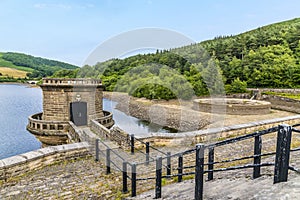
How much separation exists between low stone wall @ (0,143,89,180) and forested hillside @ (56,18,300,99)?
4756 millimetres

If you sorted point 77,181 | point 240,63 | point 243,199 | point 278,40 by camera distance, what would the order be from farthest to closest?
1. point 278,40
2. point 240,63
3. point 77,181
4. point 243,199

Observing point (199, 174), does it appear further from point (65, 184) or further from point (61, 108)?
point (61, 108)

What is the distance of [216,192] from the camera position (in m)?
2.80

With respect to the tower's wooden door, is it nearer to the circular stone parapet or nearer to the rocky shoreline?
the circular stone parapet

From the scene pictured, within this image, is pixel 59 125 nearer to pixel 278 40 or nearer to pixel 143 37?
pixel 143 37

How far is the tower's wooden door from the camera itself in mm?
14781

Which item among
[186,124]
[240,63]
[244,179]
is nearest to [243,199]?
[244,179]

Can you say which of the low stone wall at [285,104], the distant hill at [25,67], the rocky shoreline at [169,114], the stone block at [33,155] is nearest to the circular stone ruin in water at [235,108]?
the rocky shoreline at [169,114]

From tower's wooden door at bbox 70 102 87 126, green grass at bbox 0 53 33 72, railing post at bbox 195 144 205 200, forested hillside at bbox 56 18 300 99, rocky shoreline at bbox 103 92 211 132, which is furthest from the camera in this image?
green grass at bbox 0 53 33 72

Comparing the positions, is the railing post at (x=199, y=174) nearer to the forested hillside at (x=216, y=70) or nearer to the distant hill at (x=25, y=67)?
the forested hillside at (x=216, y=70)

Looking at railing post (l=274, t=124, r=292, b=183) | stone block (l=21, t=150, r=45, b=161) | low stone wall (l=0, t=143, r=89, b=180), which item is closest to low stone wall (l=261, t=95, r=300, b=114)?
low stone wall (l=0, t=143, r=89, b=180)

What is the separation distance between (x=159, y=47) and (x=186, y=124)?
14347 millimetres

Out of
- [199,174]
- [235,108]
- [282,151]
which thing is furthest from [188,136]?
[235,108]

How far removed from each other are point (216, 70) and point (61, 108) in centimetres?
2155
